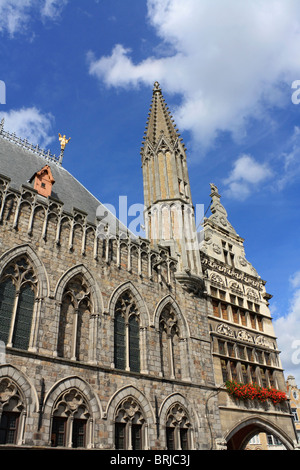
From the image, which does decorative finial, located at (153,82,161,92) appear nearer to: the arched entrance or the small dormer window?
the small dormer window

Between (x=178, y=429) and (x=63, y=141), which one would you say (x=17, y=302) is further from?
(x=63, y=141)

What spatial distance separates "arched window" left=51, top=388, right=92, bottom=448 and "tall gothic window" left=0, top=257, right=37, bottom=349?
230 centimetres

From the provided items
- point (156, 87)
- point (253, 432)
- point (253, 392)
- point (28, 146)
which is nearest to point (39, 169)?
→ point (28, 146)

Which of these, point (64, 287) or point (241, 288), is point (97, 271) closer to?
point (64, 287)

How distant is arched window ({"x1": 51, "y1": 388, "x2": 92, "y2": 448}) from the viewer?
486 inches

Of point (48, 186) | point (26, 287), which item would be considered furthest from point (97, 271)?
point (48, 186)

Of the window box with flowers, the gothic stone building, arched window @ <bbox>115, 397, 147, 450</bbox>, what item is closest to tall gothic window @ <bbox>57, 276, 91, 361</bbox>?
the gothic stone building

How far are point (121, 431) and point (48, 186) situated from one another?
1063 centimetres

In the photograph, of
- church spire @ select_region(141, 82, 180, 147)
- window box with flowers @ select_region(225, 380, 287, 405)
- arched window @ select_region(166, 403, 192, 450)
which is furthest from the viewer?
church spire @ select_region(141, 82, 180, 147)

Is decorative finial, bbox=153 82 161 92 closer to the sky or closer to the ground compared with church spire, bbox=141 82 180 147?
closer to the sky

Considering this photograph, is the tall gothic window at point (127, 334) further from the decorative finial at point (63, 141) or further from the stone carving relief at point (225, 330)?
the decorative finial at point (63, 141)

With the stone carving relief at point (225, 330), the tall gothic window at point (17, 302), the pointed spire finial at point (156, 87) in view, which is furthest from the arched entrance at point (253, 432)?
the pointed spire finial at point (156, 87)

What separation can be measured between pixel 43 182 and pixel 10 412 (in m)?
9.68

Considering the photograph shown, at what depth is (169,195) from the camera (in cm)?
2227
